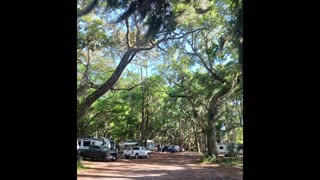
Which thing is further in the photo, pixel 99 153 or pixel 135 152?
pixel 135 152

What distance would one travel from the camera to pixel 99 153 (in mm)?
17672

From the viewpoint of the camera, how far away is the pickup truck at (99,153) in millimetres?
17641

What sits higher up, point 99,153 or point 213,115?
point 213,115

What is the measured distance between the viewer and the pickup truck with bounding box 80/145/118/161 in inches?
695

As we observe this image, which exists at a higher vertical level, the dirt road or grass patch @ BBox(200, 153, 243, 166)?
the dirt road

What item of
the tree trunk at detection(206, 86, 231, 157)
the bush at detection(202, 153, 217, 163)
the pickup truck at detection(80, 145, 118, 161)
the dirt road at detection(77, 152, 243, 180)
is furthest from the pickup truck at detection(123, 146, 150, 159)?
the dirt road at detection(77, 152, 243, 180)

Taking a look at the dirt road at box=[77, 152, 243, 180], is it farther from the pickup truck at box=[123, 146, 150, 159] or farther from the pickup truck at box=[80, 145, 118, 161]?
the pickup truck at box=[123, 146, 150, 159]

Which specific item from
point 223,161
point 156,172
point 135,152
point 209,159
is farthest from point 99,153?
point 223,161

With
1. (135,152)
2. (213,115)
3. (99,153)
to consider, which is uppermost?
(213,115)

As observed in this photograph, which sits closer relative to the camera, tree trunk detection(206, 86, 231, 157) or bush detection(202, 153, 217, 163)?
tree trunk detection(206, 86, 231, 157)

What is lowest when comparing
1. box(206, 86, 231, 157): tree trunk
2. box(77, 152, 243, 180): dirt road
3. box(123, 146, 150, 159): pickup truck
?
box(123, 146, 150, 159): pickup truck

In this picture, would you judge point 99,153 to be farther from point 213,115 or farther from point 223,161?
point 223,161

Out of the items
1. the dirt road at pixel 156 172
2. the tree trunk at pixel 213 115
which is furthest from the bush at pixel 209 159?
the dirt road at pixel 156 172
